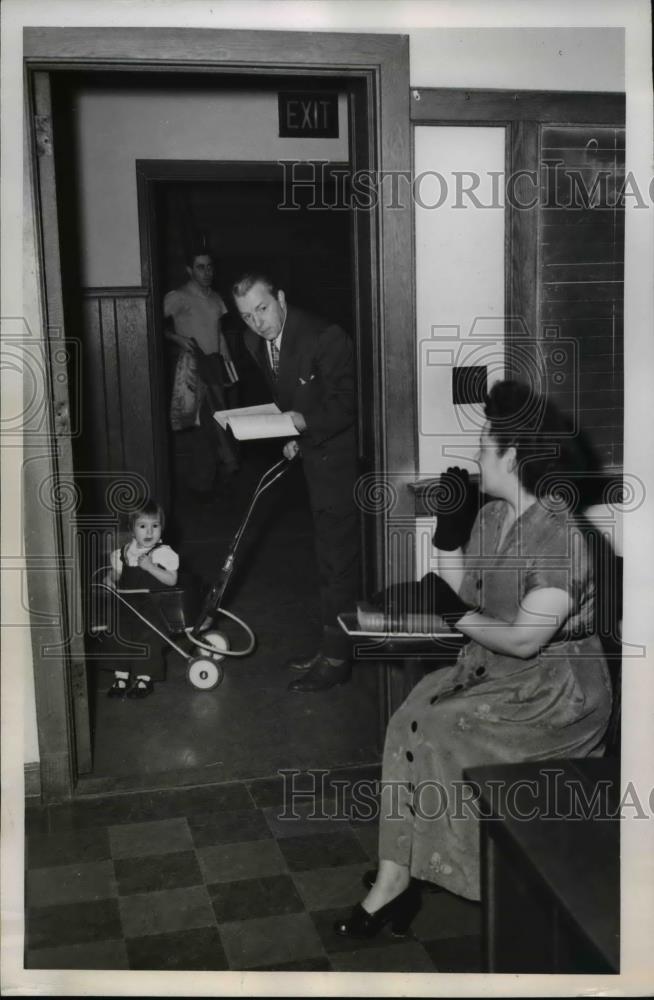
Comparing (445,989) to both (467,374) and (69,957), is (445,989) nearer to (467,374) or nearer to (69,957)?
(69,957)

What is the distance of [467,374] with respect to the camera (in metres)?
3.75

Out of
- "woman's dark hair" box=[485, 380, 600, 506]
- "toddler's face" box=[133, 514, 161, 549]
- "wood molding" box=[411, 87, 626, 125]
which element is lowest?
"toddler's face" box=[133, 514, 161, 549]

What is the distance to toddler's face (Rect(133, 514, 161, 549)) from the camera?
4750mm

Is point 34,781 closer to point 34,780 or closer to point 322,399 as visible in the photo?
point 34,780

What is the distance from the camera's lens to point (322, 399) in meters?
4.91

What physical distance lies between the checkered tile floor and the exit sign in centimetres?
264

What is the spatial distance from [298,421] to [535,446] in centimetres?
217

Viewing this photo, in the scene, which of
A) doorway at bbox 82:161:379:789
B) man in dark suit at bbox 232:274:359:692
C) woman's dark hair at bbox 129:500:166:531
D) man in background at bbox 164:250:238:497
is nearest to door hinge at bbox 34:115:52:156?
doorway at bbox 82:161:379:789

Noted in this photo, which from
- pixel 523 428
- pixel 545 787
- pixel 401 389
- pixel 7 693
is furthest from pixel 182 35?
pixel 545 787

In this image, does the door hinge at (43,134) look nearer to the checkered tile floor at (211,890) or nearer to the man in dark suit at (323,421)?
the man in dark suit at (323,421)

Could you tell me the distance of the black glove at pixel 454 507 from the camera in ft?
11.4

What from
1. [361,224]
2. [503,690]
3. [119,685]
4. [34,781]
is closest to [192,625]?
[119,685]

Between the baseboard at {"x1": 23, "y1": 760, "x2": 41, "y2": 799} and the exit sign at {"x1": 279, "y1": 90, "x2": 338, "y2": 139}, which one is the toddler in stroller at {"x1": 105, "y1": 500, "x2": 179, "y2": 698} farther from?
the exit sign at {"x1": 279, "y1": 90, "x2": 338, "y2": 139}

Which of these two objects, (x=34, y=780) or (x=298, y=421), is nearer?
(x=34, y=780)
